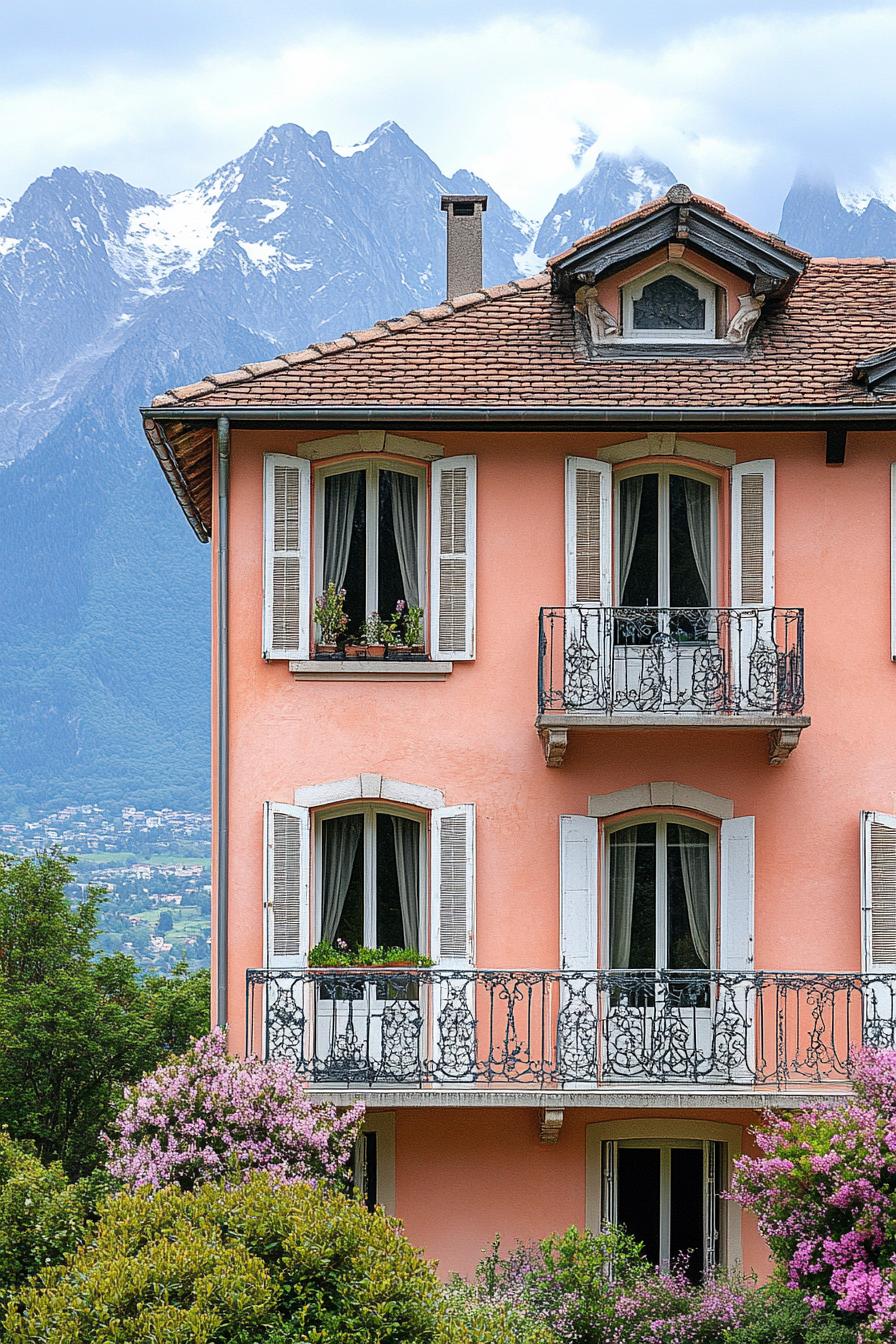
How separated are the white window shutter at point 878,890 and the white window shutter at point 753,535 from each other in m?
2.36

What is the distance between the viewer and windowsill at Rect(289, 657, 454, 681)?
16.4 metres

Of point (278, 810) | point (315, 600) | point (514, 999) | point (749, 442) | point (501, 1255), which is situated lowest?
point (501, 1255)

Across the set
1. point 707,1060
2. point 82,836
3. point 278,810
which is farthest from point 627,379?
point 82,836

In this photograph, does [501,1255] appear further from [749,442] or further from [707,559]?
[749,442]

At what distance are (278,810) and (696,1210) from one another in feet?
18.4

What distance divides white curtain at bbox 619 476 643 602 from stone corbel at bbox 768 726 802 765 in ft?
6.79

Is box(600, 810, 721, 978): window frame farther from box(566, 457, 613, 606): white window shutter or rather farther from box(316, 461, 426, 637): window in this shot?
box(316, 461, 426, 637): window

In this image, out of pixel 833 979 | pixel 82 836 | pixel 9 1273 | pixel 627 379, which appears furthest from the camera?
pixel 82 836

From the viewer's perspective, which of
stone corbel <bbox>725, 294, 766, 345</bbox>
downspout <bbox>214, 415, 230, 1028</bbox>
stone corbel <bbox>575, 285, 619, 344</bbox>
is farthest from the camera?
stone corbel <bbox>575, 285, 619, 344</bbox>

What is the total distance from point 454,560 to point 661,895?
12.5 ft

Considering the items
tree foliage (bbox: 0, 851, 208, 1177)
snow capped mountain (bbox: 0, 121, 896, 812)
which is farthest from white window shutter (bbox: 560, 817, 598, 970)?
snow capped mountain (bbox: 0, 121, 896, 812)

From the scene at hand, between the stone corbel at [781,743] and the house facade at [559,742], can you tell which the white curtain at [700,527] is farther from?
the stone corbel at [781,743]

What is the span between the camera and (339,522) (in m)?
16.9

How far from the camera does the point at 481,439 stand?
1659cm
